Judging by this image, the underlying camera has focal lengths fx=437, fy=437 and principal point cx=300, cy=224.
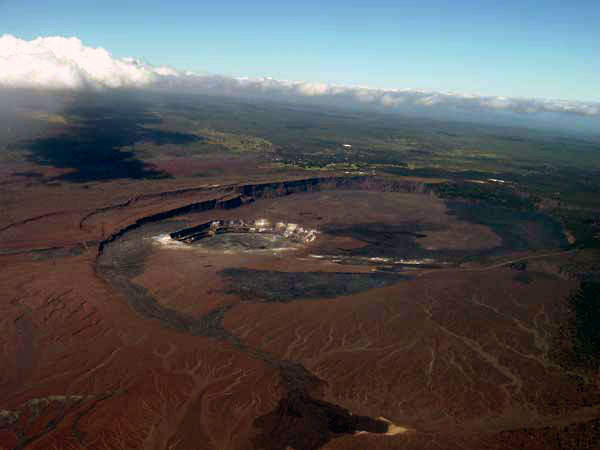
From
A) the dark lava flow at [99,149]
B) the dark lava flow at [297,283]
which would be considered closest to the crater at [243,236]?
the dark lava flow at [297,283]

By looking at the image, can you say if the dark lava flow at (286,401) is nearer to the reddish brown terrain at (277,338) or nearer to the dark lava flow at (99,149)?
the reddish brown terrain at (277,338)

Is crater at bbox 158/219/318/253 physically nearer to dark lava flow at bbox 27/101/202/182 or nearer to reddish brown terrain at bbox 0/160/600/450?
reddish brown terrain at bbox 0/160/600/450

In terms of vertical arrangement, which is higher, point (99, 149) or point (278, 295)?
point (278, 295)

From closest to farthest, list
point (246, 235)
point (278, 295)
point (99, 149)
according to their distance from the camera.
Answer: point (278, 295), point (246, 235), point (99, 149)

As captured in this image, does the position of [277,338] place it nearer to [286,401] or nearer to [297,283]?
[286,401]

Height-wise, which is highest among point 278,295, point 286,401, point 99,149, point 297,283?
point 286,401

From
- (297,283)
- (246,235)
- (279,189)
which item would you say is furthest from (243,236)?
(279,189)

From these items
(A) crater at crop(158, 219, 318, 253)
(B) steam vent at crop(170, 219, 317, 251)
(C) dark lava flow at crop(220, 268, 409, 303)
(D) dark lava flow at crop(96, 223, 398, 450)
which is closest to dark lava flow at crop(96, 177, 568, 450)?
(D) dark lava flow at crop(96, 223, 398, 450)

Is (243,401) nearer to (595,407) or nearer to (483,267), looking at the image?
(595,407)
